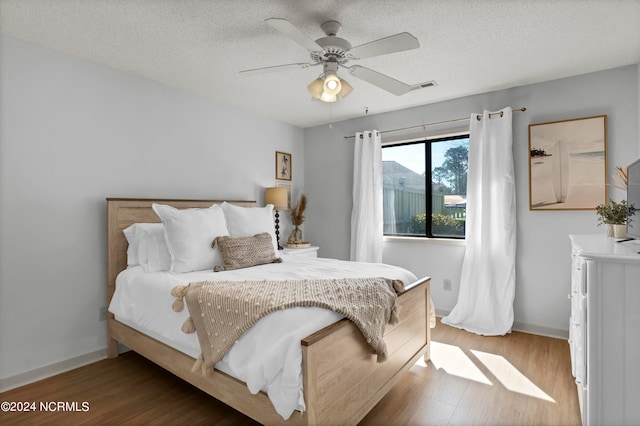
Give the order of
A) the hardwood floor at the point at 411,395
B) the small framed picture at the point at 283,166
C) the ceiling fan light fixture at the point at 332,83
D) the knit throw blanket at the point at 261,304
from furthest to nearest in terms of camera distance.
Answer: the small framed picture at the point at 283,166, the ceiling fan light fixture at the point at 332,83, the hardwood floor at the point at 411,395, the knit throw blanket at the point at 261,304

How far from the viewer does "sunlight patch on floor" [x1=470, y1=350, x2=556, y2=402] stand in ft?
7.40

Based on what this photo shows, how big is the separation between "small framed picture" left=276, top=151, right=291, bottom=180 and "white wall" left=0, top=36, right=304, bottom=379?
135 centimetres

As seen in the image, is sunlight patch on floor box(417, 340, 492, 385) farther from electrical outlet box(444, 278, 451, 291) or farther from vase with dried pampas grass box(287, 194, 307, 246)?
vase with dried pampas grass box(287, 194, 307, 246)

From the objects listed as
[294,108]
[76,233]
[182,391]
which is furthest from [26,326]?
[294,108]

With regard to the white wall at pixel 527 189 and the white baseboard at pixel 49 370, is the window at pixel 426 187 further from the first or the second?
the white baseboard at pixel 49 370

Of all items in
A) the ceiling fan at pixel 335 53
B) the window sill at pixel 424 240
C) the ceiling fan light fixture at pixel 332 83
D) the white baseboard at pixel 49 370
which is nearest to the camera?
the ceiling fan at pixel 335 53

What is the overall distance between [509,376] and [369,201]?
7.74 ft

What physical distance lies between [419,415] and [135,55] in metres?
3.22

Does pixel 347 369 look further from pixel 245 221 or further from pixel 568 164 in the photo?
pixel 568 164

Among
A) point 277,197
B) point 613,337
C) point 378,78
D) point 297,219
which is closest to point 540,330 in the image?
point 613,337

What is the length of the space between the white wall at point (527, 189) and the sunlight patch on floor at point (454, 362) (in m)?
0.92

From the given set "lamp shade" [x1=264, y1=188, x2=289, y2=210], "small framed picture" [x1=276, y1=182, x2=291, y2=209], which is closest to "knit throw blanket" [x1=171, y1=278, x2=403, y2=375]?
"lamp shade" [x1=264, y1=188, x2=289, y2=210]

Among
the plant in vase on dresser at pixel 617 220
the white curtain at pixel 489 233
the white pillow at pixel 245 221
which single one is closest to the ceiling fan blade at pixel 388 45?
the plant in vase on dresser at pixel 617 220

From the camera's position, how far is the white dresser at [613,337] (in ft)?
4.79
